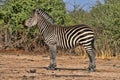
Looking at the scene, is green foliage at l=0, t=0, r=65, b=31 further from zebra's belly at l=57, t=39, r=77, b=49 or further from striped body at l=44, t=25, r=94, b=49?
zebra's belly at l=57, t=39, r=77, b=49

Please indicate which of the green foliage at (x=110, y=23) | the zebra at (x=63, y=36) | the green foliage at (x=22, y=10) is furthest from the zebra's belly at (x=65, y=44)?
the green foliage at (x=22, y=10)

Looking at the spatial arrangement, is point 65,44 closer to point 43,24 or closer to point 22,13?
point 43,24

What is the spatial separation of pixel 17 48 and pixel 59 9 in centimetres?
368

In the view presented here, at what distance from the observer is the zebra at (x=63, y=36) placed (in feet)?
52.3

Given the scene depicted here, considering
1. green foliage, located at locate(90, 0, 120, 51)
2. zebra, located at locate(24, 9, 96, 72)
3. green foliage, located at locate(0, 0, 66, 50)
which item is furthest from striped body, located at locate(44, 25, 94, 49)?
green foliage, located at locate(0, 0, 66, 50)

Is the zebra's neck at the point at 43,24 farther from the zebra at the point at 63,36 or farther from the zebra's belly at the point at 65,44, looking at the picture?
the zebra's belly at the point at 65,44

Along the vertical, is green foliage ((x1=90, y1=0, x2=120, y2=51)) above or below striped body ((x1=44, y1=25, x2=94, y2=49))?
above

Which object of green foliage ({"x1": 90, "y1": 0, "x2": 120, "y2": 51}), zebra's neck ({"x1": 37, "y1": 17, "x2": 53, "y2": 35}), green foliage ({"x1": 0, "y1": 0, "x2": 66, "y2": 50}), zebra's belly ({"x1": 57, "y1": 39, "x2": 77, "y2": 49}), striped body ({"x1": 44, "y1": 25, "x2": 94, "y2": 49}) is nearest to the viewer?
striped body ({"x1": 44, "y1": 25, "x2": 94, "y2": 49})

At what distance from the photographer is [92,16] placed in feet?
94.2

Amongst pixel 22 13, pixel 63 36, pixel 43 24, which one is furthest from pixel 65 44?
pixel 22 13

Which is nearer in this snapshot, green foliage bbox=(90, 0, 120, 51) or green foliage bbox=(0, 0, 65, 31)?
green foliage bbox=(90, 0, 120, 51)

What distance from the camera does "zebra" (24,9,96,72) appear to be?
1593 cm

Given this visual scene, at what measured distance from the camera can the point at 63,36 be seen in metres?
16.5

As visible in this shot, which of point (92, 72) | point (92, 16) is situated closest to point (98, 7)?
point (92, 16)
